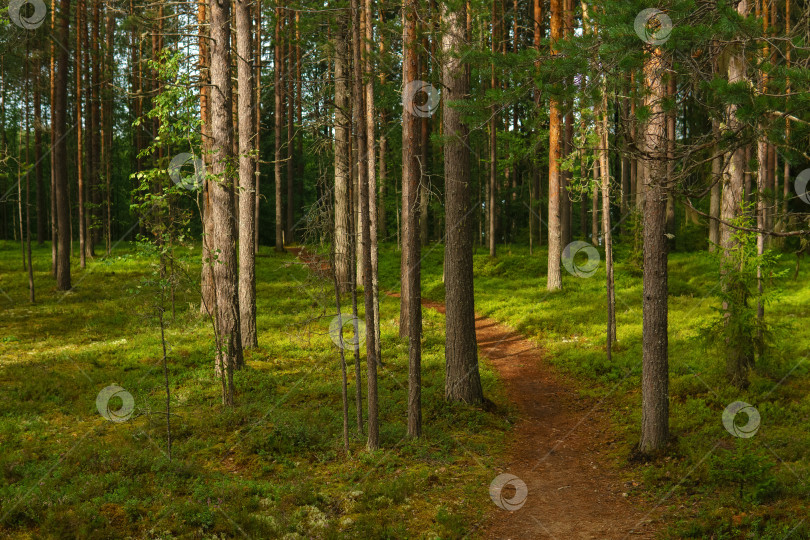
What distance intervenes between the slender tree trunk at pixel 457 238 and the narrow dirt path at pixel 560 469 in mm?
1440

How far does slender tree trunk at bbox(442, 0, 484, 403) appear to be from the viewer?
980cm

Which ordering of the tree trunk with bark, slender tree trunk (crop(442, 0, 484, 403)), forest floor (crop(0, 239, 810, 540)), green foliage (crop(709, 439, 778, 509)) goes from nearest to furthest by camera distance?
forest floor (crop(0, 239, 810, 540))
green foliage (crop(709, 439, 778, 509))
the tree trunk with bark
slender tree trunk (crop(442, 0, 484, 403))

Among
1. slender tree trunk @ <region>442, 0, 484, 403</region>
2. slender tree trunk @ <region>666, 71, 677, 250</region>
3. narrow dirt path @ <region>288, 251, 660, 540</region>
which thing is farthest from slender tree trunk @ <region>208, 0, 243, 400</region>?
slender tree trunk @ <region>666, 71, 677, 250</region>

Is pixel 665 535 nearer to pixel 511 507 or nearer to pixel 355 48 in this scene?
pixel 511 507

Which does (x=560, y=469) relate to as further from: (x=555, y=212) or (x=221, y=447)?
(x=555, y=212)

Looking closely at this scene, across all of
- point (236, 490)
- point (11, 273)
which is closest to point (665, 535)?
point (236, 490)

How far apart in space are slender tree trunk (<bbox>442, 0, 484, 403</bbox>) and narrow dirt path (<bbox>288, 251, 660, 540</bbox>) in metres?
1.44

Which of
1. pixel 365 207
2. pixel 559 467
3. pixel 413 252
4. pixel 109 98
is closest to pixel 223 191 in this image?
pixel 413 252

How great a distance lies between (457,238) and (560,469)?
4272 millimetres

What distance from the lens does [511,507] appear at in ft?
24.8

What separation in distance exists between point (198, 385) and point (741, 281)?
1095 centimetres

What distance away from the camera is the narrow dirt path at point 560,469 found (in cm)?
699

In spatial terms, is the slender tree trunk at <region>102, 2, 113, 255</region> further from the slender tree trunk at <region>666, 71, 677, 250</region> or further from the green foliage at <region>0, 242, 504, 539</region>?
the slender tree trunk at <region>666, 71, 677, 250</region>

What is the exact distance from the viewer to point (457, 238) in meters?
10.1
